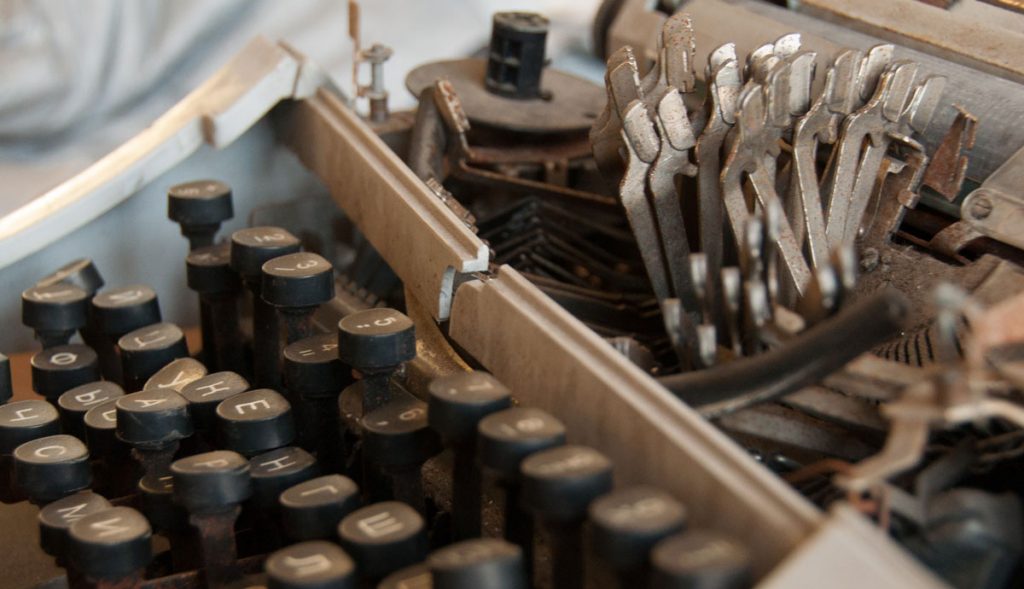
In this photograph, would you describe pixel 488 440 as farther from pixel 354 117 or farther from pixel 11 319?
pixel 11 319

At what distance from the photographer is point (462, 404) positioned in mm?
1219

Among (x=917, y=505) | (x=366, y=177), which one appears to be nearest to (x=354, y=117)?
Answer: (x=366, y=177)

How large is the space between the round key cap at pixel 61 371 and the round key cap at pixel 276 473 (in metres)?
0.45

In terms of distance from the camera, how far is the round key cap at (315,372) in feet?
5.01

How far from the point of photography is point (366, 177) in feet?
6.04

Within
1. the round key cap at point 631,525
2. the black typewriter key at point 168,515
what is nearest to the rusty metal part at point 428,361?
the black typewriter key at point 168,515

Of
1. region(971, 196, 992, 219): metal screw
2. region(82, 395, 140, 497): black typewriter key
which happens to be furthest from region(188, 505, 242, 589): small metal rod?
region(971, 196, 992, 219): metal screw

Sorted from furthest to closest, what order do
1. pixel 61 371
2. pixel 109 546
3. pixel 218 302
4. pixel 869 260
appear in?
pixel 218 302 → pixel 61 371 → pixel 869 260 → pixel 109 546

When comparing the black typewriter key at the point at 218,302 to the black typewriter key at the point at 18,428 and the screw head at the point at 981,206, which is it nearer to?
the black typewriter key at the point at 18,428

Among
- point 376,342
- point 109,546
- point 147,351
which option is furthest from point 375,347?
point 147,351

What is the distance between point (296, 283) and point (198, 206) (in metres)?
0.42

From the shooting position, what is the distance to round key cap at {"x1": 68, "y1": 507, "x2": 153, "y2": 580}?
1306mm

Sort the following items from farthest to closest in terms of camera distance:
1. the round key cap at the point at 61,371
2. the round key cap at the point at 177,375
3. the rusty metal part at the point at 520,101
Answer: the rusty metal part at the point at 520,101 < the round key cap at the point at 61,371 < the round key cap at the point at 177,375

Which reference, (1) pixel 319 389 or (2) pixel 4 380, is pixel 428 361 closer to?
(1) pixel 319 389
